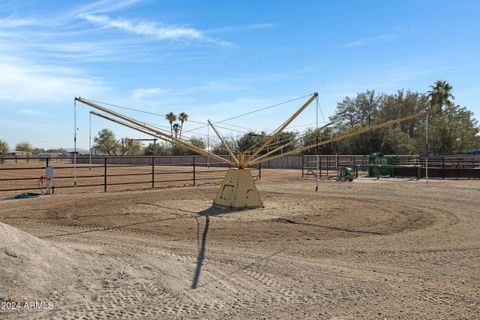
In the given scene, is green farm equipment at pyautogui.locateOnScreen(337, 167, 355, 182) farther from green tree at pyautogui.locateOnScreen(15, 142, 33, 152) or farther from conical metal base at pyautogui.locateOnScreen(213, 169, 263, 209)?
green tree at pyautogui.locateOnScreen(15, 142, 33, 152)

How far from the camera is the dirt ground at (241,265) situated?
17.2ft

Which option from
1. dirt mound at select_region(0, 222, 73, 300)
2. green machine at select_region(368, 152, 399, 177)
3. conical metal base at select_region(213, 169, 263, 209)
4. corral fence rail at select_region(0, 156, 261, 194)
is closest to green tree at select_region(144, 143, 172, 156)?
corral fence rail at select_region(0, 156, 261, 194)

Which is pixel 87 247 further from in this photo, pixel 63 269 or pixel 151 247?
pixel 63 269

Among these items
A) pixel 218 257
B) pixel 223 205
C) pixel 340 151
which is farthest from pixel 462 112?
pixel 218 257

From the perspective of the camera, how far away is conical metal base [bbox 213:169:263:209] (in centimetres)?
1442

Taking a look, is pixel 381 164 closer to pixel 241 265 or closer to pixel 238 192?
pixel 238 192

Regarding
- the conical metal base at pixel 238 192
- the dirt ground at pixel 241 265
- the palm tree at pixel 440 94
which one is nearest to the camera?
the dirt ground at pixel 241 265

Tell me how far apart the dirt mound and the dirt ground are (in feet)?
0.06

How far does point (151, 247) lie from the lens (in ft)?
27.8

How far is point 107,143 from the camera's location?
112688 millimetres

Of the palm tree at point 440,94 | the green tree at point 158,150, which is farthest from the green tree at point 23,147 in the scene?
the palm tree at point 440,94

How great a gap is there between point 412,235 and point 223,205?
6238 mm

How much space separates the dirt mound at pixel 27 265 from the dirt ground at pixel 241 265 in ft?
0.06

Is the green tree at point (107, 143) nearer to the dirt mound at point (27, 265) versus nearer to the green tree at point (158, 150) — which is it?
the green tree at point (158, 150)
